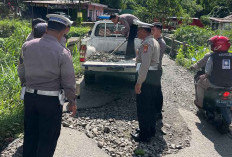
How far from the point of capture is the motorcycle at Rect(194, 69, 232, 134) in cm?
460

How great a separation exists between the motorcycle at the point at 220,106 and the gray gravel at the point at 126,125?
0.57 metres

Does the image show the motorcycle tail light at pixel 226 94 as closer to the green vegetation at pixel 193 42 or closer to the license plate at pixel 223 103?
the license plate at pixel 223 103

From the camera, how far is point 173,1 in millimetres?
21531

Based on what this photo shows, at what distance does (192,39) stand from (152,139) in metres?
9.60

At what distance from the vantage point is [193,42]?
1250 centimetres

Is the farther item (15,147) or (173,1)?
(173,1)

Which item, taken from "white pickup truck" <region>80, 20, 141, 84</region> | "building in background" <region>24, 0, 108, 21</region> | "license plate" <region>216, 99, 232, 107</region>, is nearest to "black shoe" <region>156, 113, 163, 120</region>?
"license plate" <region>216, 99, 232, 107</region>

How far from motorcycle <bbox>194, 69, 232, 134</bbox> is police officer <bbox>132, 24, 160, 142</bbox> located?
118 cm

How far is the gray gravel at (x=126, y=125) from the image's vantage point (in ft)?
13.4

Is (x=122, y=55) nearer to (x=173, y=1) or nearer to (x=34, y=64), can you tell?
(x=34, y=64)

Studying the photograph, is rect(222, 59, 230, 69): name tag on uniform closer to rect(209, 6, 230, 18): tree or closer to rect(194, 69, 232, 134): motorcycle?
rect(194, 69, 232, 134): motorcycle

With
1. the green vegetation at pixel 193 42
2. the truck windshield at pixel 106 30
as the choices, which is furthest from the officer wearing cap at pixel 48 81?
the green vegetation at pixel 193 42

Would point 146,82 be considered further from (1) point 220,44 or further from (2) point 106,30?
(2) point 106,30

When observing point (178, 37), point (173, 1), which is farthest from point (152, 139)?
point (173, 1)
